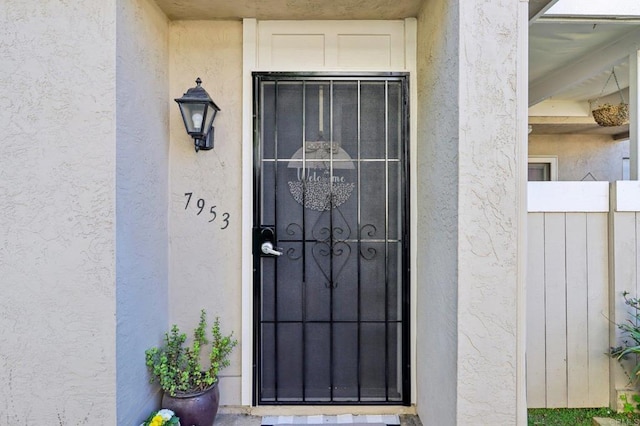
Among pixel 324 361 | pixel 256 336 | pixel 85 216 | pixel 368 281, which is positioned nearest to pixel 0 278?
pixel 85 216

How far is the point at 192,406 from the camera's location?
204 centimetres

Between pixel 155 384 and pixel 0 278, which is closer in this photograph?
pixel 0 278

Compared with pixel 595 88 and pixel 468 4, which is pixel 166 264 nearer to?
pixel 468 4

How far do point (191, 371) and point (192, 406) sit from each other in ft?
0.66

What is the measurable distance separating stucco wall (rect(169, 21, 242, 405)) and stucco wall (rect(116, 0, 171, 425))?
0.21 feet

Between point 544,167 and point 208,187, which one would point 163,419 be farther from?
point 544,167

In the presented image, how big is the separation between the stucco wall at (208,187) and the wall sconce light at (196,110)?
16 cm

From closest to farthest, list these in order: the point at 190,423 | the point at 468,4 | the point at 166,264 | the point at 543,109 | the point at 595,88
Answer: the point at 468,4 < the point at 190,423 < the point at 166,264 < the point at 595,88 < the point at 543,109

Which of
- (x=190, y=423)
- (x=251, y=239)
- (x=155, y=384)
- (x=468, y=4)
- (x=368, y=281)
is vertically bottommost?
(x=190, y=423)

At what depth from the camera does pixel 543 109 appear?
526 centimetres

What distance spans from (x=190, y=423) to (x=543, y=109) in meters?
5.67

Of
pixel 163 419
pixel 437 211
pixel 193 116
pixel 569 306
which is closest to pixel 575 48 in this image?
pixel 569 306

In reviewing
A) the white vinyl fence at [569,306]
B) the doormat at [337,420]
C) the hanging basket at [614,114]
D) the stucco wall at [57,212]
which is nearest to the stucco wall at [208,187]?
the doormat at [337,420]

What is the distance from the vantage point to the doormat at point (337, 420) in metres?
2.23
